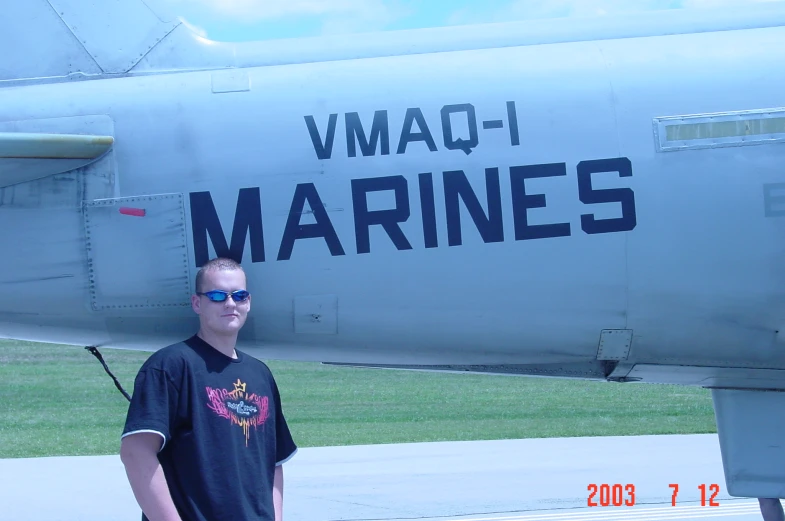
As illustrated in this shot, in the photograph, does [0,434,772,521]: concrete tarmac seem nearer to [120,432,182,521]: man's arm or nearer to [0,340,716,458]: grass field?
[0,340,716,458]: grass field

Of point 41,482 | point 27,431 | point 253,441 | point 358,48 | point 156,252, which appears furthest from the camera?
point 27,431

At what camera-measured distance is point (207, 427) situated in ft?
10.8

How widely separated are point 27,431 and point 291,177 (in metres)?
12.0

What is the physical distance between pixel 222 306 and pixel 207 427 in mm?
439

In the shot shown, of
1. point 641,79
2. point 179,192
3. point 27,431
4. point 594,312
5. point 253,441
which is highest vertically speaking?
point 641,79

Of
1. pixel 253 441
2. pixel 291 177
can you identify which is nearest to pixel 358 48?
pixel 291 177

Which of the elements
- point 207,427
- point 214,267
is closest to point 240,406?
point 207,427

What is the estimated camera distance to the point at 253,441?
342 centimetres

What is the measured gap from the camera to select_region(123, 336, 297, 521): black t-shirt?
3.24 meters

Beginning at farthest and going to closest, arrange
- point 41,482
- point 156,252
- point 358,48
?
point 41,482 < point 358,48 < point 156,252

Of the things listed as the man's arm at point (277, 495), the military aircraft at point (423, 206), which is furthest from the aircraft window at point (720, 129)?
the man's arm at point (277, 495)

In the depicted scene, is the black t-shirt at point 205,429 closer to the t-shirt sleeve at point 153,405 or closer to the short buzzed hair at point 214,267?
the t-shirt sleeve at point 153,405

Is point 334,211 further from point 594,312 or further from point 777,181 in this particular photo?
point 777,181

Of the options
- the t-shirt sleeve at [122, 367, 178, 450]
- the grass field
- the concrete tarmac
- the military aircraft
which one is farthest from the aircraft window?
the grass field
